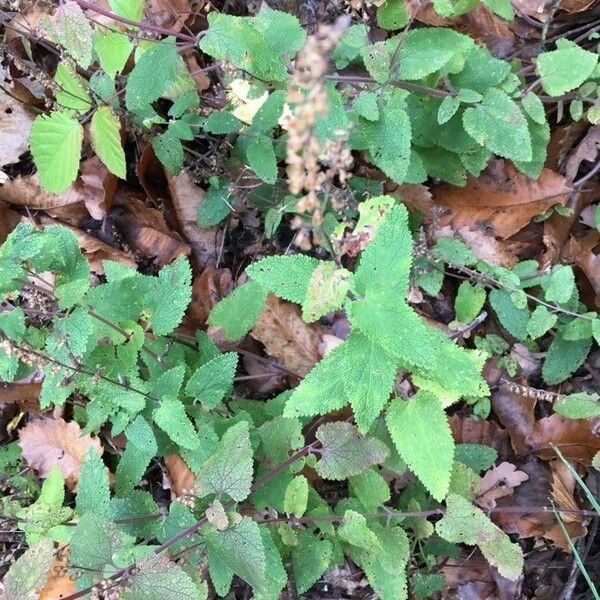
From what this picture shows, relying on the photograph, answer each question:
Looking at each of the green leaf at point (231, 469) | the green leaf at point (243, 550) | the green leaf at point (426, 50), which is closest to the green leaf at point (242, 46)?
the green leaf at point (426, 50)

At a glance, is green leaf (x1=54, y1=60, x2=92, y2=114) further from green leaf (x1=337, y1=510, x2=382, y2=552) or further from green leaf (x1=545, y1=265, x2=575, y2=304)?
green leaf (x1=545, y1=265, x2=575, y2=304)

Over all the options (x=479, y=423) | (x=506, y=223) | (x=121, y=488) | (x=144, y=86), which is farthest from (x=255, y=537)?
(x=506, y=223)

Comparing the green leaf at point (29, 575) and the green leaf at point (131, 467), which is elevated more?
the green leaf at point (29, 575)

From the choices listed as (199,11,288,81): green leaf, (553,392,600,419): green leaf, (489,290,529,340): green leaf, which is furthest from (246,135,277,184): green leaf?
(553,392,600,419): green leaf

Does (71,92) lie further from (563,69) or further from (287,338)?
(563,69)

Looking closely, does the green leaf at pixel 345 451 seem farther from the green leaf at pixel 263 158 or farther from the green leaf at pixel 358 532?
the green leaf at pixel 263 158
